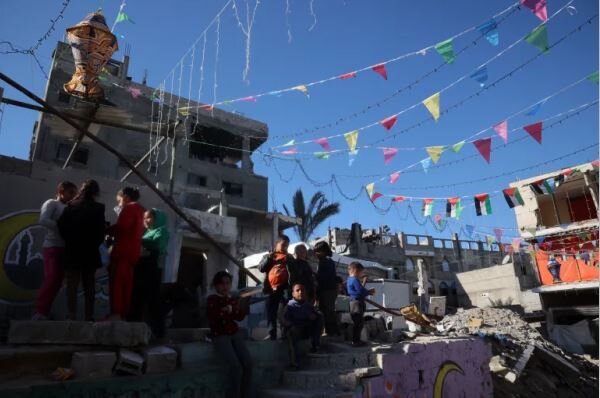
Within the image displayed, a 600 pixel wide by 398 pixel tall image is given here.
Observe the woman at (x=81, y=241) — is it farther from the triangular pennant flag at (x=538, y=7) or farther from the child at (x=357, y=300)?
the triangular pennant flag at (x=538, y=7)

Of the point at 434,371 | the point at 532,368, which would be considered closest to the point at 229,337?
the point at 434,371

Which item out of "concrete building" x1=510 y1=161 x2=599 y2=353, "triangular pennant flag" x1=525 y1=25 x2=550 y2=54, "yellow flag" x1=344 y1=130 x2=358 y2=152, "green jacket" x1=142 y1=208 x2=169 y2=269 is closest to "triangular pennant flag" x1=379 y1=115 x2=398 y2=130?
"yellow flag" x1=344 y1=130 x2=358 y2=152

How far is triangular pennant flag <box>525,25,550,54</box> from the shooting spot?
19.6ft

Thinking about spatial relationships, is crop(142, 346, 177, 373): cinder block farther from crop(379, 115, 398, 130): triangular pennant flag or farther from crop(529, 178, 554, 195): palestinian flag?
crop(529, 178, 554, 195): palestinian flag

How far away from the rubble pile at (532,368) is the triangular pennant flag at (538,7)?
6.56m

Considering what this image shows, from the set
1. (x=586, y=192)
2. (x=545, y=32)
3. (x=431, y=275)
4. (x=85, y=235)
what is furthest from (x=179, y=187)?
(x=431, y=275)

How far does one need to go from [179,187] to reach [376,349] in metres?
9.58

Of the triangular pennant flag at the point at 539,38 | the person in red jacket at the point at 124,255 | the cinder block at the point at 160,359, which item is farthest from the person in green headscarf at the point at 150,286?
the triangular pennant flag at the point at 539,38

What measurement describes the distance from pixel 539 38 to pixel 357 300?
494 cm

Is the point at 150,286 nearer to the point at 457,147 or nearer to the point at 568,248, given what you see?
the point at 457,147

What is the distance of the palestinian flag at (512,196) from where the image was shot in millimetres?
12736

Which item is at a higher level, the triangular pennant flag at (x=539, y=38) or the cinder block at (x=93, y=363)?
the triangular pennant flag at (x=539, y=38)

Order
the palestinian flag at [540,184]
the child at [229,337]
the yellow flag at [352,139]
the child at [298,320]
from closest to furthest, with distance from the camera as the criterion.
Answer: the child at [229,337], the child at [298,320], the yellow flag at [352,139], the palestinian flag at [540,184]

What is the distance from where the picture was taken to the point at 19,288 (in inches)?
220
